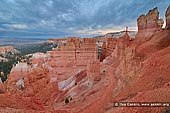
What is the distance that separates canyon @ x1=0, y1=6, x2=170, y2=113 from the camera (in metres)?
12.4

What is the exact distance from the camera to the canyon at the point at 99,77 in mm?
12363

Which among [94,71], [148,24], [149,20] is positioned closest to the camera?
[94,71]

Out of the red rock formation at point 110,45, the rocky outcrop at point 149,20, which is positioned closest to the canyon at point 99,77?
the rocky outcrop at point 149,20

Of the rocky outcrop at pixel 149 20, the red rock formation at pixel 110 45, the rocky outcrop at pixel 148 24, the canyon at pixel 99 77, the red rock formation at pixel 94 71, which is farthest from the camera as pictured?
the red rock formation at pixel 110 45

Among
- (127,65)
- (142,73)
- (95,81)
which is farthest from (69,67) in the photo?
(142,73)

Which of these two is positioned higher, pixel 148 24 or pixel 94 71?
pixel 148 24

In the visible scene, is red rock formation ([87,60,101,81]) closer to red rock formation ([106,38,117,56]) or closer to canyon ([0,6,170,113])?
canyon ([0,6,170,113])

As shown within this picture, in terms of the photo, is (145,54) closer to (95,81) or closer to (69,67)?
(95,81)


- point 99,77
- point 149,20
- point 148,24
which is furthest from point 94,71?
point 149,20

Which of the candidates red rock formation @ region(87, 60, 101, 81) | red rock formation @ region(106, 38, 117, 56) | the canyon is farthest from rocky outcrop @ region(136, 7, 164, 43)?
red rock formation @ region(87, 60, 101, 81)

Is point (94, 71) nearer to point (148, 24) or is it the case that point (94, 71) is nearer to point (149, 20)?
point (148, 24)

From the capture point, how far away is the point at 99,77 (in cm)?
2417

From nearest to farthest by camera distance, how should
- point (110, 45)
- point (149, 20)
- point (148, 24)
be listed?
point (149, 20)
point (148, 24)
point (110, 45)

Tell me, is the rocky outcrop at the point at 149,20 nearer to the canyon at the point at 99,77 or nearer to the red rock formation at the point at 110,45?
the canyon at the point at 99,77
